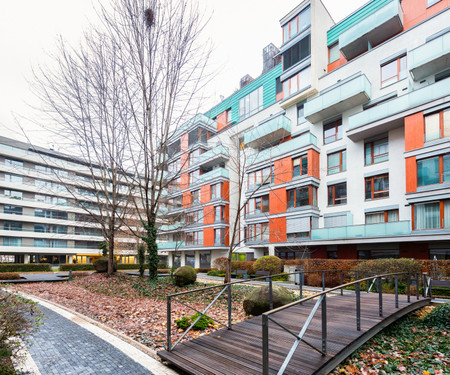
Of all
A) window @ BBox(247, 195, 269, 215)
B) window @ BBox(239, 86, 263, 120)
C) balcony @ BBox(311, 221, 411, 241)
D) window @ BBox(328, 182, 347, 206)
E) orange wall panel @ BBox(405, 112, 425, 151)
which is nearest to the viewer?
balcony @ BBox(311, 221, 411, 241)

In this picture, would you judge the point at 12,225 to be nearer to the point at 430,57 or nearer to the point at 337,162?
the point at 337,162

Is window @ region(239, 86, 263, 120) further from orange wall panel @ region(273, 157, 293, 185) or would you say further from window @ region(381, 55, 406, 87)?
window @ region(381, 55, 406, 87)

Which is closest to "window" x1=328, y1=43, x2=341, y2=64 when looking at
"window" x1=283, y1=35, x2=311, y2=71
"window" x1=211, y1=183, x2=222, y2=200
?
"window" x1=283, y1=35, x2=311, y2=71

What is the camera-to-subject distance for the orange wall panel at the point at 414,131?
17.3 metres

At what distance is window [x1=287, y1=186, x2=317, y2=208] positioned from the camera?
22953 mm

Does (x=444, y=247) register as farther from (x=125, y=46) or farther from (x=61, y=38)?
(x=61, y=38)

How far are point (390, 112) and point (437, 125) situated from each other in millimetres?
2815

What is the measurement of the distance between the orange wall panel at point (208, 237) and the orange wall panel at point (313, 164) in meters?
14.1

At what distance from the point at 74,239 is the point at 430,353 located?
53.3 m

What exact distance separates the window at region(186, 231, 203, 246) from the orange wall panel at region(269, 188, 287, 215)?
11.4 m

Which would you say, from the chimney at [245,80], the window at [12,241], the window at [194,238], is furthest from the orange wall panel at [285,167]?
the window at [12,241]

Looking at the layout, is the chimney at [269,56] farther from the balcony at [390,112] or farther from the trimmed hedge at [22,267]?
the trimmed hedge at [22,267]

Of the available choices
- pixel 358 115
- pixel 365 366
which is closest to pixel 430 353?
pixel 365 366

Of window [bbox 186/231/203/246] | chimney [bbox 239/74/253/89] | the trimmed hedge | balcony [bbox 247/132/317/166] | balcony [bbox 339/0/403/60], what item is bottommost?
the trimmed hedge
